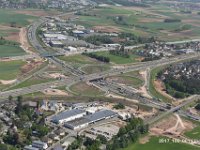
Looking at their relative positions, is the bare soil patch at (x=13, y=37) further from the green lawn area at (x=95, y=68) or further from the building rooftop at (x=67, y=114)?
the building rooftop at (x=67, y=114)

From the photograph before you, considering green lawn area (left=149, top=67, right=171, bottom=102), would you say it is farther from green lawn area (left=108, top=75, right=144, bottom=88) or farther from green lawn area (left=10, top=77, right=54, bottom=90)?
green lawn area (left=10, top=77, right=54, bottom=90)

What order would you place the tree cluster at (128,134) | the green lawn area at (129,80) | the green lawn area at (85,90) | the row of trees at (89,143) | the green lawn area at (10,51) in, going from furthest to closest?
the green lawn area at (10,51) → the green lawn area at (129,80) → the green lawn area at (85,90) → the tree cluster at (128,134) → the row of trees at (89,143)

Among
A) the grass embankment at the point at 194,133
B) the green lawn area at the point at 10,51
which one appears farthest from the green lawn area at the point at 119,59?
the grass embankment at the point at 194,133

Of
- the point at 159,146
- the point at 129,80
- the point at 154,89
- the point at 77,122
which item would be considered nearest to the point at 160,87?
the point at 154,89

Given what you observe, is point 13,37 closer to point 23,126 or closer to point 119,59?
point 119,59

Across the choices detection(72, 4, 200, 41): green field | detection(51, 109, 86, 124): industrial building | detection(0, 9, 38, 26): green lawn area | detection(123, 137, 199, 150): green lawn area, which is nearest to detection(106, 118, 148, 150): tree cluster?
detection(123, 137, 199, 150): green lawn area

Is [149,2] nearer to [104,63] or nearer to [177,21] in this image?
[177,21]

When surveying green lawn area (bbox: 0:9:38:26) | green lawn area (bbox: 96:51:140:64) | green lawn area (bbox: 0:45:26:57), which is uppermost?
green lawn area (bbox: 0:9:38:26)
